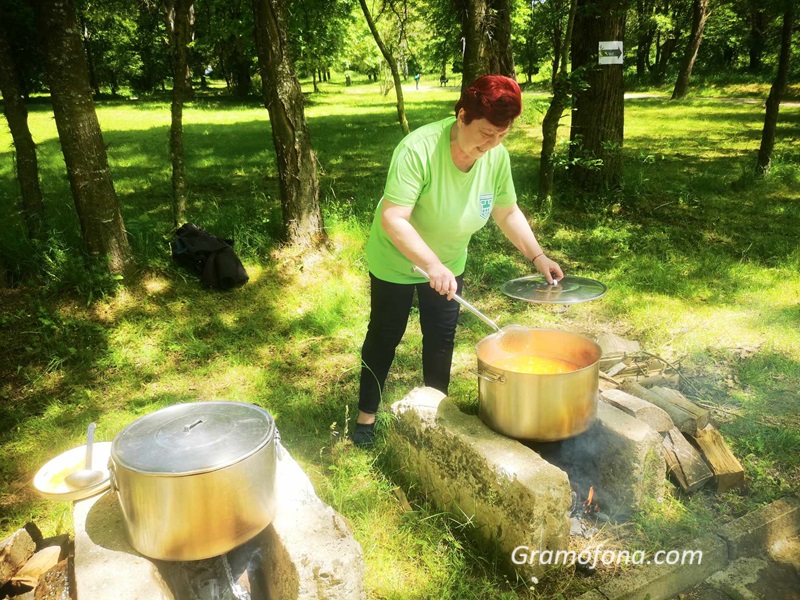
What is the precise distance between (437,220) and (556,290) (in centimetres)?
66

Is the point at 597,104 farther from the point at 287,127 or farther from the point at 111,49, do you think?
the point at 111,49

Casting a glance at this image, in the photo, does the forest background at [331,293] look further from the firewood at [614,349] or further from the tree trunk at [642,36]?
the tree trunk at [642,36]

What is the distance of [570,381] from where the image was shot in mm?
2402

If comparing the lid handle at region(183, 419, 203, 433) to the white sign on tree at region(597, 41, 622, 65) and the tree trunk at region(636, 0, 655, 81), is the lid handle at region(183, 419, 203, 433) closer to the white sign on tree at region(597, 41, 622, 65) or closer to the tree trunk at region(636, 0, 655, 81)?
the white sign on tree at region(597, 41, 622, 65)

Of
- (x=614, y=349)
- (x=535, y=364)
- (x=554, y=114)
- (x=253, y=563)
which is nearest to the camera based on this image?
(x=253, y=563)

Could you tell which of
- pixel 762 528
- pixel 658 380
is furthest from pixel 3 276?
pixel 762 528

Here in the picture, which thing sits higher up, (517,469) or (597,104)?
(597,104)

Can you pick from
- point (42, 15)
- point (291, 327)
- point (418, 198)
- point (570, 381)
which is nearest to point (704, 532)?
point (570, 381)

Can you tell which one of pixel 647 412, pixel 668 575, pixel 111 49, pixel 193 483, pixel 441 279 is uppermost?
pixel 111 49

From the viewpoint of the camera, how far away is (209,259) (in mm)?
5207

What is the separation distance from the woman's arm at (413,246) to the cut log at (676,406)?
1622 mm

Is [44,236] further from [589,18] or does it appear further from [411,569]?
[589,18]

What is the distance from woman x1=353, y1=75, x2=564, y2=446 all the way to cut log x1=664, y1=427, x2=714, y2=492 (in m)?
1.11
